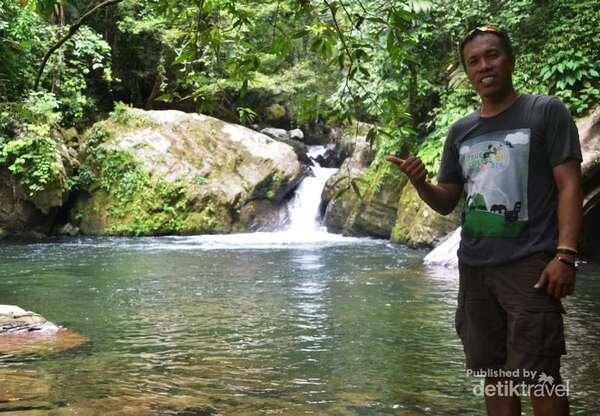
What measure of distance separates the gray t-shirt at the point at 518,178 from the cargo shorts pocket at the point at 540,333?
215mm

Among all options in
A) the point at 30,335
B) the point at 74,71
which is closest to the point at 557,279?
the point at 30,335

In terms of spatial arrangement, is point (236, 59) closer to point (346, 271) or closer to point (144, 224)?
point (346, 271)

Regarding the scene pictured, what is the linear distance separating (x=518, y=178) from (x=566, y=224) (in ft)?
0.75

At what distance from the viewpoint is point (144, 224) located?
16703 mm

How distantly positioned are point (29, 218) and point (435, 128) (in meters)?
10.1

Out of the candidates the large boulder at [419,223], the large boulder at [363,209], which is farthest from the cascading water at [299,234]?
the large boulder at [419,223]

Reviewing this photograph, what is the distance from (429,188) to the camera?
8.63ft

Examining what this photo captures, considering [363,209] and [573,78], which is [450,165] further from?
[363,209]

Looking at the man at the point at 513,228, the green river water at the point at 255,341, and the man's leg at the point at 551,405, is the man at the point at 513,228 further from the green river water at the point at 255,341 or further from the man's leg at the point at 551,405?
the green river water at the point at 255,341

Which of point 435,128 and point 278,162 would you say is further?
point 278,162

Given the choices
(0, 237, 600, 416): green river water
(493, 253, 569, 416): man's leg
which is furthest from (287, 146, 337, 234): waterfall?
(493, 253, 569, 416): man's leg

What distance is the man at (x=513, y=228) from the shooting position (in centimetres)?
217

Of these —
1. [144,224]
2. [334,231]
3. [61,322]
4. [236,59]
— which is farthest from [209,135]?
[236,59]

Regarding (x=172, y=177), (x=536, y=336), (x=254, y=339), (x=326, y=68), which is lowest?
(x=254, y=339)
